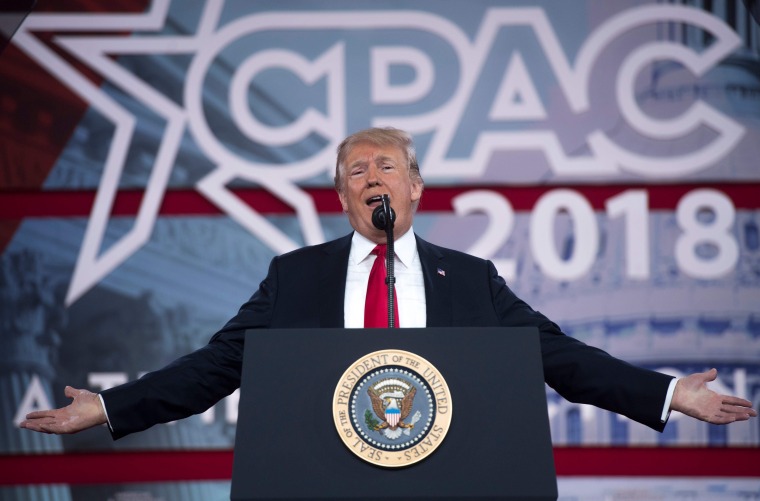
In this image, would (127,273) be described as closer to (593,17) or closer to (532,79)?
(532,79)

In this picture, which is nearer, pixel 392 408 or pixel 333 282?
pixel 392 408

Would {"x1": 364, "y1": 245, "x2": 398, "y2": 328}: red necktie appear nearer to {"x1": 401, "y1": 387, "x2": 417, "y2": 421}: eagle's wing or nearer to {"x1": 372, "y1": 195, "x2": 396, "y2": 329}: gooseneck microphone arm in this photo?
{"x1": 372, "y1": 195, "x2": 396, "y2": 329}: gooseneck microphone arm

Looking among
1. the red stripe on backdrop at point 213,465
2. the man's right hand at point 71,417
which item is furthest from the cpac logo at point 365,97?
the man's right hand at point 71,417

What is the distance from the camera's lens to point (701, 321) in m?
3.67

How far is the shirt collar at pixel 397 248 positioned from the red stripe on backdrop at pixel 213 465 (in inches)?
68.5

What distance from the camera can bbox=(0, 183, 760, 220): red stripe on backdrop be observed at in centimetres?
373

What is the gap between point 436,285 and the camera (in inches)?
84.0

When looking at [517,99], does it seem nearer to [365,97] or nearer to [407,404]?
[365,97]

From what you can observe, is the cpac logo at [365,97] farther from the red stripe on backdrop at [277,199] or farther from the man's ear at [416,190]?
the man's ear at [416,190]

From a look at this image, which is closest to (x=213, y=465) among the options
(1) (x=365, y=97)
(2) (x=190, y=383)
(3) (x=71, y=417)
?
(1) (x=365, y=97)

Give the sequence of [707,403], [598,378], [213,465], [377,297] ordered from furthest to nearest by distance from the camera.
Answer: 1. [213,465]
2. [377,297]
3. [598,378]
4. [707,403]

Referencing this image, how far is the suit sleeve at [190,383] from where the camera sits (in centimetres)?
195

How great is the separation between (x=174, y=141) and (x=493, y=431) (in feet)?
8.53

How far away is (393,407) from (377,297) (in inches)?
25.2
